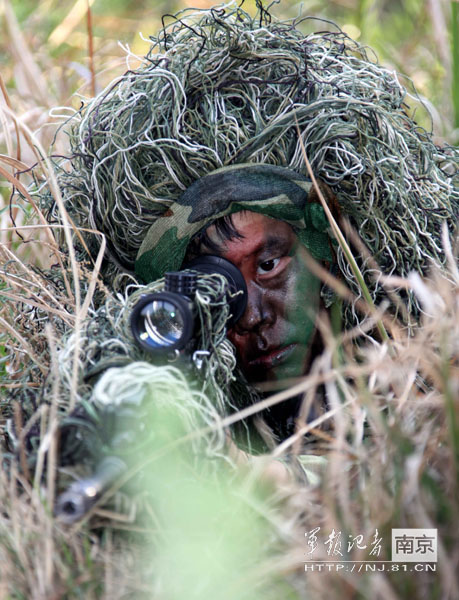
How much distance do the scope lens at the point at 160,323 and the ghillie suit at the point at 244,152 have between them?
0.27 metres

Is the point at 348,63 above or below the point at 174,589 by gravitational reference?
above

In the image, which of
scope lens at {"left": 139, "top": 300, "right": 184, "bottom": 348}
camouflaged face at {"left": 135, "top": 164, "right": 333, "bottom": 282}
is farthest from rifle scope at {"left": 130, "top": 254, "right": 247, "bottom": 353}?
camouflaged face at {"left": 135, "top": 164, "right": 333, "bottom": 282}

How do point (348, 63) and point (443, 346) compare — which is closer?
point (443, 346)

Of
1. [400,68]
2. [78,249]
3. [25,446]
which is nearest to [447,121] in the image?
[400,68]

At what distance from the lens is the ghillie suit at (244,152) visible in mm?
1316

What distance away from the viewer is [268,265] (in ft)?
4.34

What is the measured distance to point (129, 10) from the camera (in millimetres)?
3365

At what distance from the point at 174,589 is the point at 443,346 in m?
0.40

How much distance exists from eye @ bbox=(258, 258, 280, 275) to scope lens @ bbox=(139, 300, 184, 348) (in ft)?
0.97

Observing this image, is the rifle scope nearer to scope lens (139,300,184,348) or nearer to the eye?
scope lens (139,300,184,348)

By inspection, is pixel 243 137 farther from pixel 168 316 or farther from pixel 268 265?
pixel 168 316

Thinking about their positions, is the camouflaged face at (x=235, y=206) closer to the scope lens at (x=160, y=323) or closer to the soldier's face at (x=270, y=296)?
the soldier's face at (x=270, y=296)

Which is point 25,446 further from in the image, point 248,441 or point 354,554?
point 354,554

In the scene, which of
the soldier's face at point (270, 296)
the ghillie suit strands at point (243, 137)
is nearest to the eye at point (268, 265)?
the soldier's face at point (270, 296)
